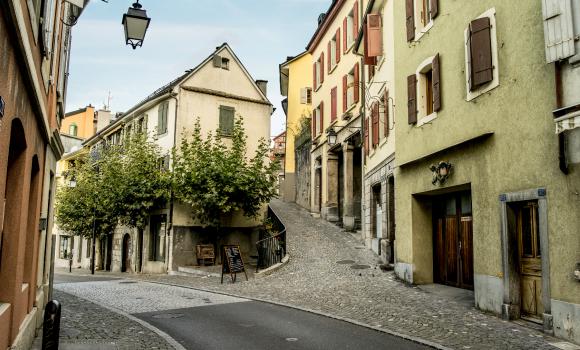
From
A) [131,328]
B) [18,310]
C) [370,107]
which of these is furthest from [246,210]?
[18,310]

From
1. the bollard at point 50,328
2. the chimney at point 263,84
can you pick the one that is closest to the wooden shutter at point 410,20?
the bollard at point 50,328

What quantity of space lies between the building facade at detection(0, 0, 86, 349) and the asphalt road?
2.54 meters

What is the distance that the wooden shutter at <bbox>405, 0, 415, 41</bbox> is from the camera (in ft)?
48.2

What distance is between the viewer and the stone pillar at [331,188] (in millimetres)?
26281

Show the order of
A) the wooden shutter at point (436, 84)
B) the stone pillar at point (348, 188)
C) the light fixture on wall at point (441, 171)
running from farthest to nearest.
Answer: the stone pillar at point (348, 188)
the wooden shutter at point (436, 84)
the light fixture on wall at point (441, 171)

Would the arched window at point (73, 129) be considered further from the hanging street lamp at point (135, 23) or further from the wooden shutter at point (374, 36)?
the hanging street lamp at point (135, 23)

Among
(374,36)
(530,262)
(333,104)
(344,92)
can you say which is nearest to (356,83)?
(344,92)

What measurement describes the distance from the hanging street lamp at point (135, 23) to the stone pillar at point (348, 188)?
17209 mm

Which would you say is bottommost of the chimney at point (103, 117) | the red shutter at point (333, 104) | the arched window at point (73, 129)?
the red shutter at point (333, 104)

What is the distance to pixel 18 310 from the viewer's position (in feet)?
20.6

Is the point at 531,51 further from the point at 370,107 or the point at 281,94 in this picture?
the point at 281,94

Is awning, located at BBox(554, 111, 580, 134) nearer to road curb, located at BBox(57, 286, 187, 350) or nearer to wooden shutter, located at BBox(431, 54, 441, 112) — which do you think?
wooden shutter, located at BBox(431, 54, 441, 112)

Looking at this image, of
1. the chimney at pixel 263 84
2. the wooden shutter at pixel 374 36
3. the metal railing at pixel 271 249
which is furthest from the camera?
the chimney at pixel 263 84

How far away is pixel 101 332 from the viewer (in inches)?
355
